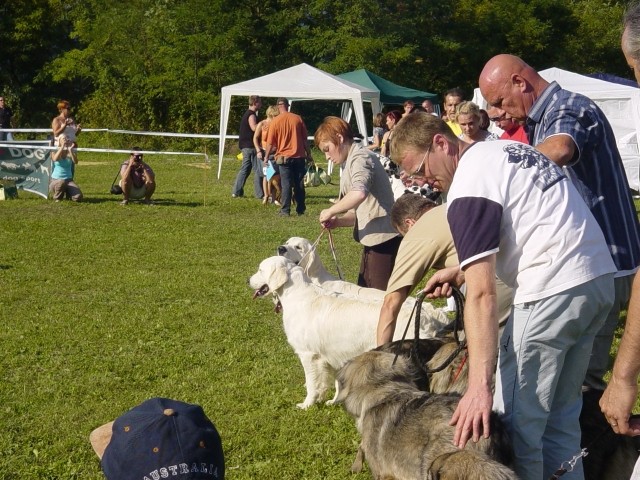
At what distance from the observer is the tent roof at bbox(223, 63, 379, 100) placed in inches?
777

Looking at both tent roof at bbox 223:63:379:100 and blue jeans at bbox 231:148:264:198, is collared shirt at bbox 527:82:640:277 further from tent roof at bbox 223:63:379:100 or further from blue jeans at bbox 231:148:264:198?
tent roof at bbox 223:63:379:100

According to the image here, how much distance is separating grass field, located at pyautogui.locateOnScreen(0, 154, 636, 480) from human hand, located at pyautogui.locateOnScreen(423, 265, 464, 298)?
4.46 ft

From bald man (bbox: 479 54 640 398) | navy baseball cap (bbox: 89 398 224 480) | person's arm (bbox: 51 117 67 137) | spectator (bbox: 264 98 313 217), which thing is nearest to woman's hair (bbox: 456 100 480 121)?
bald man (bbox: 479 54 640 398)

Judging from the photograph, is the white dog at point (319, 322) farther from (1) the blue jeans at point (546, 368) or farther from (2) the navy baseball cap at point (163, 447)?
(2) the navy baseball cap at point (163, 447)

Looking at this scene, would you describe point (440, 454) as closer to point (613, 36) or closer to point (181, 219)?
point (181, 219)

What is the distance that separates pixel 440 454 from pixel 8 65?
37198 millimetres

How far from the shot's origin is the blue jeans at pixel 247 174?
17391 mm

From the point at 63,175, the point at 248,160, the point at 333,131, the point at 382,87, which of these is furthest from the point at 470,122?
the point at 382,87

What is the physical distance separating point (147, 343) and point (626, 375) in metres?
5.31

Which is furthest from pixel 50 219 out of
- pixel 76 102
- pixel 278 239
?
pixel 76 102

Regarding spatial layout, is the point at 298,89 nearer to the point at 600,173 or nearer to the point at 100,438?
the point at 600,173

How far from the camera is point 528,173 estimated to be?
2.88 meters

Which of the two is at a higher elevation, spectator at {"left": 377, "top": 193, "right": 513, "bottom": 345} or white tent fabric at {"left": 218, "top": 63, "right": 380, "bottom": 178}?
white tent fabric at {"left": 218, "top": 63, "right": 380, "bottom": 178}

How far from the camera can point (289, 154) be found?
49.2 feet
